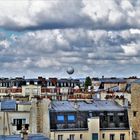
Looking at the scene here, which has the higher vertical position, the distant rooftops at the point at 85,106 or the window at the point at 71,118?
the distant rooftops at the point at 85,106

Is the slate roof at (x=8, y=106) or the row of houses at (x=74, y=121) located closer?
the row of houses at (x=74, y=121)

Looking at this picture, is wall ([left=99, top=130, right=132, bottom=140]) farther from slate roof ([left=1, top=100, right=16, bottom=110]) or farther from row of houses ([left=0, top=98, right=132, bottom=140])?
slate roof ([left=1, top=100, right=16, bottom=110])

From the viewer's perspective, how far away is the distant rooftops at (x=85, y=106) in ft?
221

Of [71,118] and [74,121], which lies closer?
[74,121]

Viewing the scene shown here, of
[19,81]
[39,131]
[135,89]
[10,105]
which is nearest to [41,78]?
[19,81]

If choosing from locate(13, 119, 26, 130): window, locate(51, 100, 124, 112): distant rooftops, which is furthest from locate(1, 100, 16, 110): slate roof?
locate(51, 100, 124, 112): distant rooftops

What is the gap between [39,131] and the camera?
66.9 m

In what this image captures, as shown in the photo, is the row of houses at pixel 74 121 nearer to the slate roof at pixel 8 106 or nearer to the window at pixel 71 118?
the window at pixel 71 118

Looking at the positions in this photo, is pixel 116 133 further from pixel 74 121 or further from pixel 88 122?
pixel 74 121

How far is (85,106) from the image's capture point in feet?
227

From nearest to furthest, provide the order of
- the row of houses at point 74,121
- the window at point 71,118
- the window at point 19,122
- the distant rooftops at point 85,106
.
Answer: the row of houses at point 74,121, the window at point 71,118, the distant rooftops at point 85,106, the window at point 19,122

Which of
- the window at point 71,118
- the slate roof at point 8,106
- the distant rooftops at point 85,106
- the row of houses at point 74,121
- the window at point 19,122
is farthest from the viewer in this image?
the slate roof at point 8,106

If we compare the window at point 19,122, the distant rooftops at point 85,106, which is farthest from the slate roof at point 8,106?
the distant rooftops at point 85,106

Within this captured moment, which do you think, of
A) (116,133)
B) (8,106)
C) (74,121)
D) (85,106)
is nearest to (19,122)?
(8,106)
